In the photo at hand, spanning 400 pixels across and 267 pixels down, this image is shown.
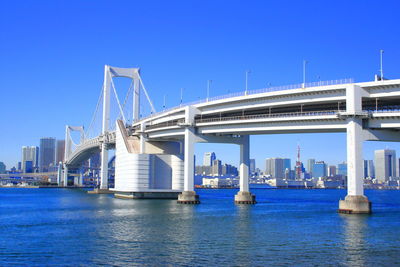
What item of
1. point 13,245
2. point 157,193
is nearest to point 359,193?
point 13,245

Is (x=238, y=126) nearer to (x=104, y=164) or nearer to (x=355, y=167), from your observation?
(x=355, y=167)

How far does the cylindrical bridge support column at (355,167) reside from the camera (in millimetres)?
54250

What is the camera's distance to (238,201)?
3177 inches

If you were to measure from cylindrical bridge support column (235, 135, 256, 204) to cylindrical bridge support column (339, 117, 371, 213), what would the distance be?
2510 cm

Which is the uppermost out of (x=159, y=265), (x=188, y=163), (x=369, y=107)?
(x=369, y=107)

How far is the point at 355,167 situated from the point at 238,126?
19907 mm

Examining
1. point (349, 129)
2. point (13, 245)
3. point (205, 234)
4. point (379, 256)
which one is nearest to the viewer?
point (379, 256)

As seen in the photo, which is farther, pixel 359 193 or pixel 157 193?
pixel 157 193

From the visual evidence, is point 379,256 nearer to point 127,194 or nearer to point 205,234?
point 205,234

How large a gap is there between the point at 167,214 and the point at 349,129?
22353mm

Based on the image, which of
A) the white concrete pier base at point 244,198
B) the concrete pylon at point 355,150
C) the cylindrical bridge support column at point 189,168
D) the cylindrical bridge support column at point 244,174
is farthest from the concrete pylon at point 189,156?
the concrete pylon at point 355,150

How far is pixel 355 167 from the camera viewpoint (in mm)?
54469

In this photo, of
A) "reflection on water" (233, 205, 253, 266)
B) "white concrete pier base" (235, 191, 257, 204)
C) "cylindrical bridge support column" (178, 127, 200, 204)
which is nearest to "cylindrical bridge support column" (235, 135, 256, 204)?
"white concrete pier base" (235, 191, 257, 204)

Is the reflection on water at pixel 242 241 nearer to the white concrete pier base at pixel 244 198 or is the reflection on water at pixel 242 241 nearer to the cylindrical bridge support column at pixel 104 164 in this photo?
the white concrete pier base at pixel 244 198
